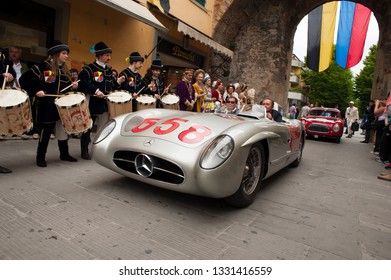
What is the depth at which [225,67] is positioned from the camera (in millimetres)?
13805

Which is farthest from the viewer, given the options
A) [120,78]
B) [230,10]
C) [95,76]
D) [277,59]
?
[277,59]

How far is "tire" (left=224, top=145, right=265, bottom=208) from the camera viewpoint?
2729 mm

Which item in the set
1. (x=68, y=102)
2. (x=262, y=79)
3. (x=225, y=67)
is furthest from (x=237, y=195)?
(x=262, y=79)

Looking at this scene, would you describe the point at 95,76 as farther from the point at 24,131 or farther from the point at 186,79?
the point at 186,79

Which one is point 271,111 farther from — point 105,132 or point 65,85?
point 65,85

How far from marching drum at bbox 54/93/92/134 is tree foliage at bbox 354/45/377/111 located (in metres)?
41.6

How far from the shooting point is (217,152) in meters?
2.41

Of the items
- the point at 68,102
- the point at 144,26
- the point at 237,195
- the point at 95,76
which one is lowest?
the point at 237,195

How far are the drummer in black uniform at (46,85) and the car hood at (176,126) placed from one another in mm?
1201

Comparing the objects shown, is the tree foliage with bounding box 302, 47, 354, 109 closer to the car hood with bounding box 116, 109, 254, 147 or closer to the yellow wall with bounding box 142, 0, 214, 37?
the yellow wall with bounding box 142, 0, 214, 37

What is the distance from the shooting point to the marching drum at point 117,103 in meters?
4.33

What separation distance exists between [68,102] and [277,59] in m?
12.9

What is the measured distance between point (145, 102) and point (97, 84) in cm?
90

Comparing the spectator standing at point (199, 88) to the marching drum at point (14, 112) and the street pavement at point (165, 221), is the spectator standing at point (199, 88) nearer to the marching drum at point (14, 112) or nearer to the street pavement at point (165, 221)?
the street pavement at point (165, 221)
